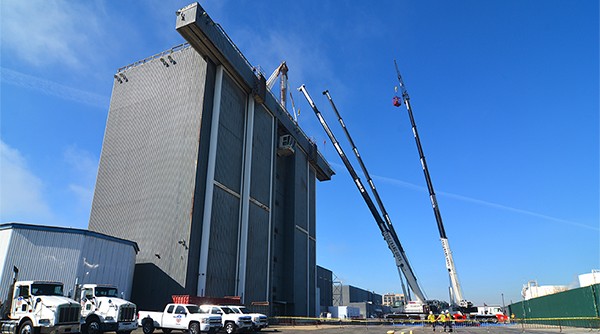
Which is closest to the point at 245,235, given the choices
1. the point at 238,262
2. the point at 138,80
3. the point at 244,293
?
the point at 238,262

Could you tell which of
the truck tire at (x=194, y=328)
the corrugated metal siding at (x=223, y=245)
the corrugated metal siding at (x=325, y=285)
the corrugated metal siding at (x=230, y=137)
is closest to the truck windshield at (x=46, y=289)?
the truck tire at (x=194, y=328)

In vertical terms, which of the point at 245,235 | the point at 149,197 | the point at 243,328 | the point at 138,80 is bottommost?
the point at 243,328

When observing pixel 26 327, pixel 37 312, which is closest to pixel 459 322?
pixel 37 312

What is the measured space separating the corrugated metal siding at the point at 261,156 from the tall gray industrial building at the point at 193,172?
0.13m

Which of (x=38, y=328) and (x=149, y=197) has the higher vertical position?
(x=149, y=197)

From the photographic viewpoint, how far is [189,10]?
36.4 metres

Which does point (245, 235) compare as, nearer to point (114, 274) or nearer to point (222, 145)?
point (222, 145)

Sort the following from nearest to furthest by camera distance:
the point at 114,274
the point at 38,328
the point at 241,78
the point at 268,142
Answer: the point at 38,328 < the point at 114,274 < the point at 241,78 < the point at 268,142

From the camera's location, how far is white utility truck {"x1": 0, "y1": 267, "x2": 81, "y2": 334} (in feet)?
60.8

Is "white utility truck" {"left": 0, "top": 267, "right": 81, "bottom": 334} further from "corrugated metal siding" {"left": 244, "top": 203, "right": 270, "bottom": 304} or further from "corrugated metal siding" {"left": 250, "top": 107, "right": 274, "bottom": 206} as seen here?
"corrugated metal siding" {"left": 250, "top": 107, "right": 274, "bottom": 206}

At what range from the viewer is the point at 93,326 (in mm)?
21531

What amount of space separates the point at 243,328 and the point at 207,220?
1274cm

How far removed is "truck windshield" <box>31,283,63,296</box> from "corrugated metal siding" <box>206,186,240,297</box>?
15.2m

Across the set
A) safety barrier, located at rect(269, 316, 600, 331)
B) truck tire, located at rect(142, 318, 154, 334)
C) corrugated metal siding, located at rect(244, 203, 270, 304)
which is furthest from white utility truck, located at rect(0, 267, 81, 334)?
safety barrier, located at rect(269, 316, 600, 331)
